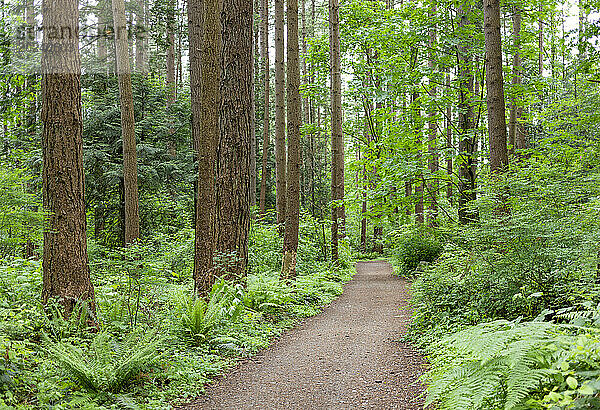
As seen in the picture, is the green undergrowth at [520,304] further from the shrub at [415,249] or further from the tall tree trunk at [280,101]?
the tall tree trunk at [280,101]

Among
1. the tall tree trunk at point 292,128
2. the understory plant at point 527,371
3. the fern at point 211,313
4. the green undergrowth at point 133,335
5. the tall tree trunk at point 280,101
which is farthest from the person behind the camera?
the tall tree trunk at point 280,101

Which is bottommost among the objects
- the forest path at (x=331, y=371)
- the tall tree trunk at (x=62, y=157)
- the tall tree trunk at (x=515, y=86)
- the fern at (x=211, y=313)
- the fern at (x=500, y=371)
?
the forest path at (x=331, y=371)

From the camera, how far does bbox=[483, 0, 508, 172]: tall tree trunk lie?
8234mm

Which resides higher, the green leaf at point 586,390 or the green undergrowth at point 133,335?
the green leaf at point 586,390

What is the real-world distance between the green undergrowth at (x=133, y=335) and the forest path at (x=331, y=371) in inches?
13.7

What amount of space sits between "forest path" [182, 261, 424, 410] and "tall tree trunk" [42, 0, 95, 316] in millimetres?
2499

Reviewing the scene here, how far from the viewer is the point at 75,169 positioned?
255 inches

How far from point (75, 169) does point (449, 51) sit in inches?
404

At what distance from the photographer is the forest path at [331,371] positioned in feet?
16.3

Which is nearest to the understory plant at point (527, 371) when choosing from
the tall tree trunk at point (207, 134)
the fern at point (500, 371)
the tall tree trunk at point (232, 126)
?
the fern at point (500, 371)

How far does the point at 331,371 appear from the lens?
596 centimetres

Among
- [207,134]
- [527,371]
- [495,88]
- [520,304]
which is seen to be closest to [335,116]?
[495,88]

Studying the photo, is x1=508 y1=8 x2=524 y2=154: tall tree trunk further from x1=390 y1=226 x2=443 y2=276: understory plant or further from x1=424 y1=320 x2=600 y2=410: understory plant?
x1=424 y1=320 x2=600 y2=410: understory plant

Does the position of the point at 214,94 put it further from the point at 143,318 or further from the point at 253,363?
the point at 253,363
